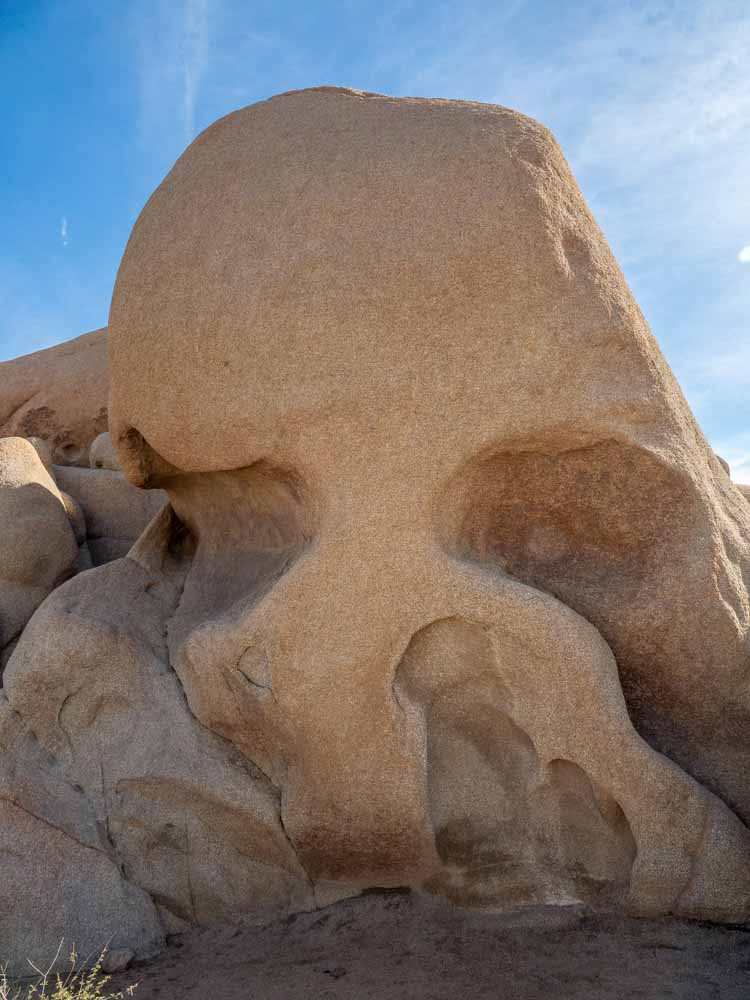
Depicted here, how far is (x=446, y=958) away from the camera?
2.66 metres

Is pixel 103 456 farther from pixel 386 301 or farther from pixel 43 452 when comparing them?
pixel 386 301

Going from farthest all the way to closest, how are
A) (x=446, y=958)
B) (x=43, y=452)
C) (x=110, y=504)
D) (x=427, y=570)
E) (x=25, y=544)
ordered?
1. (x=43, y=452)
2. (x=110, y=504)
3. (x=25, y=544)
4. (x=427, y=570)
5. (x=446, y=958)

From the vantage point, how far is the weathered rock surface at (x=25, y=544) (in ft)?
13.4

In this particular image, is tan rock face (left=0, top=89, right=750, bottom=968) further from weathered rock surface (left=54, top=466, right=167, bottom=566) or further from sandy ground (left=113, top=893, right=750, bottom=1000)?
weathered rock surface (left=54, top=466, right=167, bottom=566)

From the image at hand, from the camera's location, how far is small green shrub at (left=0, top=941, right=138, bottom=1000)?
102 inches

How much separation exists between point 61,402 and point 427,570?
5.35 metres

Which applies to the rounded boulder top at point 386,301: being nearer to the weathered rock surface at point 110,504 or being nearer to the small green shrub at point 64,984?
the small green shrub at point 64,984

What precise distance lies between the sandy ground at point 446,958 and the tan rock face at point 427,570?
0.09 meters

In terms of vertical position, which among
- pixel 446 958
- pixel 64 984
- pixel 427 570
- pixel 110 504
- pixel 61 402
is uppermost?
pixel 61 402

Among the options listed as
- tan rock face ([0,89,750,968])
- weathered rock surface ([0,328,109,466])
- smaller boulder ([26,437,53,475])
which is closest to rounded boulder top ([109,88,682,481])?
tan rock face ([0,89,750,968])

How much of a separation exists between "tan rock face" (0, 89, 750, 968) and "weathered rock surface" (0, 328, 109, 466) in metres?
4.25

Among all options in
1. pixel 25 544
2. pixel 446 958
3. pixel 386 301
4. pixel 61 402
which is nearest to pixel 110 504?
pixel 25 544

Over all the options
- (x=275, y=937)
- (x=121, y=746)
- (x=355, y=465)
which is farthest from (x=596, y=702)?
(x=121, y=746)

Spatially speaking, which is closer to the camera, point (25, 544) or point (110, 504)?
point (25, 544)
